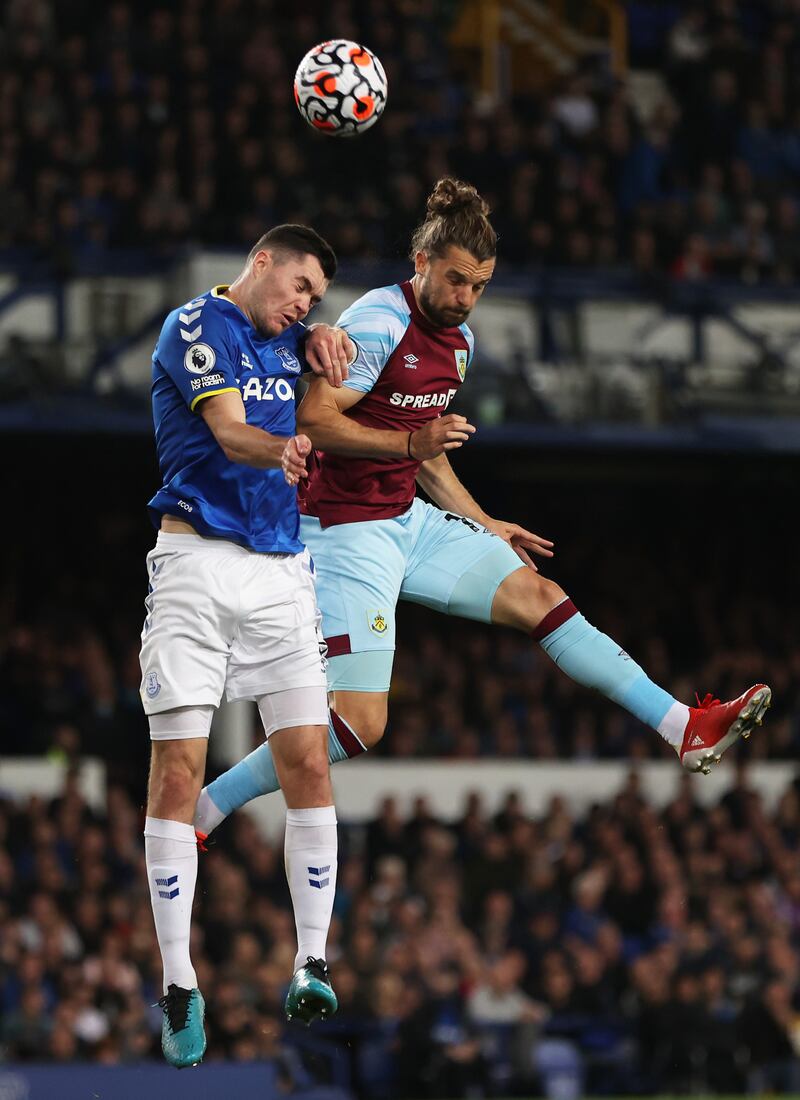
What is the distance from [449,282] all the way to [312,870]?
7.73 feet

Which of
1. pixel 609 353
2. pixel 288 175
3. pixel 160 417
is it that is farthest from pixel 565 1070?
pixel 160 417

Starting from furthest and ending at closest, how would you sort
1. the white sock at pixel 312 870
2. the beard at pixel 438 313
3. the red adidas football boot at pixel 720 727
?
1. the beard at pixel 438 313
2. the red adidas football boot at pixel 720 727
3. the white sock at pixel 312 870

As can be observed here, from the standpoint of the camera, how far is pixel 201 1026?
7188mm

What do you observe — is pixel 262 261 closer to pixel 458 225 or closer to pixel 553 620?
pixel 458 225

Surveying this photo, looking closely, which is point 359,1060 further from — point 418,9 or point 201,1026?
point 418,9

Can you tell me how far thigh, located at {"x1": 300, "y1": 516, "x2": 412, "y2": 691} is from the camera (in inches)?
316

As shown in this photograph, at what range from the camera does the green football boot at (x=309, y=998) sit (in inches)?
283

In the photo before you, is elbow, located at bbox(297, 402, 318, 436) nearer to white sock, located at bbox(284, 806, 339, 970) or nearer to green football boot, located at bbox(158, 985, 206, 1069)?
white sock, located at bbox(284, 806, 339, 970)

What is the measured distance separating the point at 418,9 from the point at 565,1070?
12090mm

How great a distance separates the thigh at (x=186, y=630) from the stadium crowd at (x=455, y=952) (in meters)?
6.61

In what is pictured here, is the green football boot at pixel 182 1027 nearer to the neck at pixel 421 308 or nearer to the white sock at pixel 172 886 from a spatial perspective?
the white sock at pixel 172 886

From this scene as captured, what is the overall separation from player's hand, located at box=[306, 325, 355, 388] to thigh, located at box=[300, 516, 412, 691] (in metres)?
0.91

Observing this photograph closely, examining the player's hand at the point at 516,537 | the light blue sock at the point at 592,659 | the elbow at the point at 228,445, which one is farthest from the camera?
the player's hand at the point at 516,537

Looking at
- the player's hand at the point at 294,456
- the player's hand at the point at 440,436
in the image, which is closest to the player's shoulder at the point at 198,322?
the player's hand at the point at 294,456
